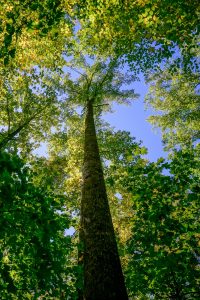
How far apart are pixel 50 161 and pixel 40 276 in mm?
15167

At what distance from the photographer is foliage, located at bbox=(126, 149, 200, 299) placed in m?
5.28

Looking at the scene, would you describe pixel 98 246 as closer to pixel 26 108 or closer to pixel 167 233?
pixel 167 233

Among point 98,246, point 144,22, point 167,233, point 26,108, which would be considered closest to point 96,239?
point 98,246

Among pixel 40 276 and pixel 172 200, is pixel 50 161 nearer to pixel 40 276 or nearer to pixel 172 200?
pixel 172 200

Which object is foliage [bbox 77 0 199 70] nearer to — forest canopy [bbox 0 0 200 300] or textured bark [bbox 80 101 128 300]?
forest canopy [bbox 0 0 200 300]

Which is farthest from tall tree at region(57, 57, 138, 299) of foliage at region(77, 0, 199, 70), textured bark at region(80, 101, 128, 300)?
foliage at region(77, 0, 199, 70)

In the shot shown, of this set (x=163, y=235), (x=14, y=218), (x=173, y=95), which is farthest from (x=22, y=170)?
(x=173, y=95)

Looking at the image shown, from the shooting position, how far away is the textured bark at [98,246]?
177 inches

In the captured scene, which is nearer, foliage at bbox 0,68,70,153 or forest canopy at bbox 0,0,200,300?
forest canopy at bbox 0,0,200,300

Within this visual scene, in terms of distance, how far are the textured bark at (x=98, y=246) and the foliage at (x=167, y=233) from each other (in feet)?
2.11

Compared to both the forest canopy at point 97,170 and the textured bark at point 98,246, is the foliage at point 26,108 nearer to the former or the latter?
the forest canopy at point 97,170

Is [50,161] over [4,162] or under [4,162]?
over

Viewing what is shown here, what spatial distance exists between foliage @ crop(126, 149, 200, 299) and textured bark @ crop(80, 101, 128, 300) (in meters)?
0.64

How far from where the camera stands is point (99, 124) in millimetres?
20344
